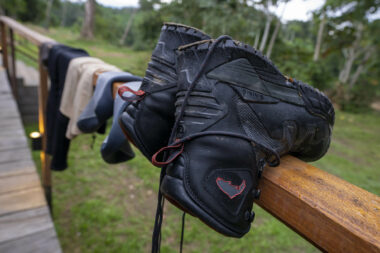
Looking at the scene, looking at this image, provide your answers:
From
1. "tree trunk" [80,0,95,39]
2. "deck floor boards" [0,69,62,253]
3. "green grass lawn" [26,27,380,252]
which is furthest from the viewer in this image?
"tree trunk" [80,0,95,39]

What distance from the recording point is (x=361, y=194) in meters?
0.55

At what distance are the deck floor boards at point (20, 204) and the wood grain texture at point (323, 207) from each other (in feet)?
5.21

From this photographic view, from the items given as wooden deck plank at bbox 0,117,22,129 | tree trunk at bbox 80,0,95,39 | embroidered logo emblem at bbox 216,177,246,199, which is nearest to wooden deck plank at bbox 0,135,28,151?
wooden deck plank at bbox 0,117,22,129

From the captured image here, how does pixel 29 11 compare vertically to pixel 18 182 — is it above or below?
above

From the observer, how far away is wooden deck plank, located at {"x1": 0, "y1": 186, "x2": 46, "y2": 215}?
5.87ft

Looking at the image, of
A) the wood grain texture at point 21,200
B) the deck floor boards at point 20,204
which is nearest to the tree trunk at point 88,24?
the wood grain texture at point 21,200

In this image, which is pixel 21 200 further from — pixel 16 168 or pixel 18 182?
pixel 16 168

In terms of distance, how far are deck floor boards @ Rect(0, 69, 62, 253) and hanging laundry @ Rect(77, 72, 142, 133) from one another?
962mm

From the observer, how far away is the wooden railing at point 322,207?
17.3 inches

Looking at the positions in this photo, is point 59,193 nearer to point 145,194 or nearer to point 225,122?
point 145,194

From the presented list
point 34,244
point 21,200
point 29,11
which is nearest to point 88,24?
point 29,11

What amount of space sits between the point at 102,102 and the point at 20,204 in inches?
52.0

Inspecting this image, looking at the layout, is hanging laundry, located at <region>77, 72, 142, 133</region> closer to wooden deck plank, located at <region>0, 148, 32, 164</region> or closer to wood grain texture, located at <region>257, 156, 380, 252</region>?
wood grain texture, located at <region>257, 156, 380, 252</region>

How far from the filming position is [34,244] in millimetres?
1573
